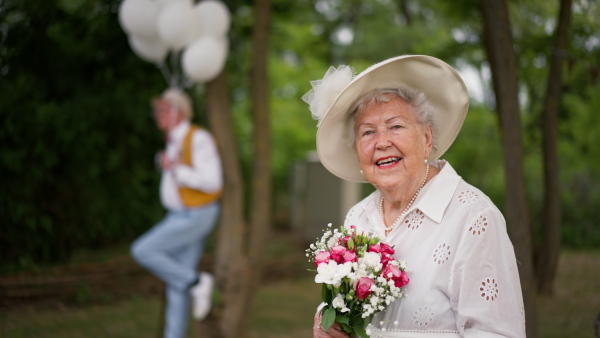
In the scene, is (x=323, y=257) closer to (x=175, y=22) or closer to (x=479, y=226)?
(x=479, y=226)

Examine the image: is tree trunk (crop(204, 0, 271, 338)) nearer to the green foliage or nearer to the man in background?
the man in background

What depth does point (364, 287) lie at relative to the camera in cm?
209

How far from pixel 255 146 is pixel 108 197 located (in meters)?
3.77

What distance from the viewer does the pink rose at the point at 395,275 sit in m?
2.13

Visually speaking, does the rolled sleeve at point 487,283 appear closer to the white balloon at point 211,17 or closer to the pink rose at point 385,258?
the pink rose at point 385,258

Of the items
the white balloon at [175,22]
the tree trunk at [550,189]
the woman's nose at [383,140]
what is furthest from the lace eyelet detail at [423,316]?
the tree trunk at [550,189]

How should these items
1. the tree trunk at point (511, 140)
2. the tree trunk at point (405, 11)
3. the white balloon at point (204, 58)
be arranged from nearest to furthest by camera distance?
the tree trunk at point (511, 140) < the white balloon at point (204, 58) < the tree trunk at point (405, 11)

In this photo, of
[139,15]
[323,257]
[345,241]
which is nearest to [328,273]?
[323,257]

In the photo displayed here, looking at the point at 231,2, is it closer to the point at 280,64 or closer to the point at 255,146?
the point at 255,146

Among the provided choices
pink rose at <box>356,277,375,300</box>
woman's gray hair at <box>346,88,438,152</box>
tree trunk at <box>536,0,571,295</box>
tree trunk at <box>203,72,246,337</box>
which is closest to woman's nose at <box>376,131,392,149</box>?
woman's gray hair at <box>346,88,438,152</box>

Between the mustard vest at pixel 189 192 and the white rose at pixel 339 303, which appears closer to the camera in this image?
the white rose at pixel 339 303

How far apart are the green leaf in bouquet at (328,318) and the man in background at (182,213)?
11.1 ft

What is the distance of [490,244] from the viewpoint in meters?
2.10

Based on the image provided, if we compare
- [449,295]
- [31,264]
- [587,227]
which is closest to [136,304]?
[31,264]
